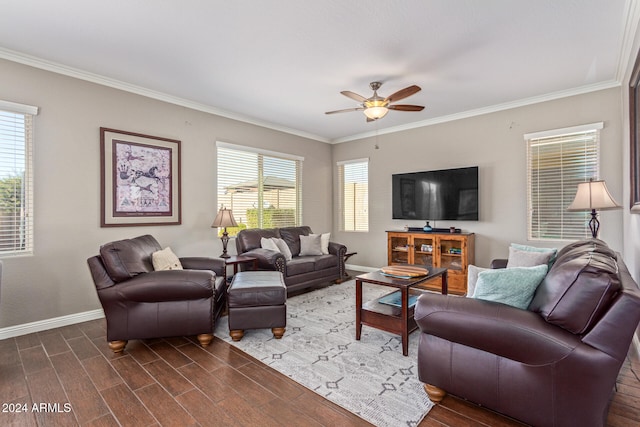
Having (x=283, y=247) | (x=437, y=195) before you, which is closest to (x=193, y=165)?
(x=283, y=247)

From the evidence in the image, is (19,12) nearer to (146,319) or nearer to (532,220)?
(146,319)

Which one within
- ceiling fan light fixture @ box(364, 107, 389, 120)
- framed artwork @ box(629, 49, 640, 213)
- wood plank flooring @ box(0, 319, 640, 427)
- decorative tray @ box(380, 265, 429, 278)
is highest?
ceiling fan light fixture @ box(364, 107, 389, 120)

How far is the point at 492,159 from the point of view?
188 inches

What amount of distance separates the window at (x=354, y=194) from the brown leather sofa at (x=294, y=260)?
1.32 m

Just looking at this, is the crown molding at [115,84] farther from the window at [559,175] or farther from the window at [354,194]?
the window at [559,175]

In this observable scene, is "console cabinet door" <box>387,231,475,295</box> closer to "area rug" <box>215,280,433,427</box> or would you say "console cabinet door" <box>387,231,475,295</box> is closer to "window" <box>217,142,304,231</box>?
"area rug" <box>215,280,433,427</box>

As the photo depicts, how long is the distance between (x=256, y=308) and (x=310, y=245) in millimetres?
2333

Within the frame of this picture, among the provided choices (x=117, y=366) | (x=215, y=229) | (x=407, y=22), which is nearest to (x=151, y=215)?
(x=215, y=229)

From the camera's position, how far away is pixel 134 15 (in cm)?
251

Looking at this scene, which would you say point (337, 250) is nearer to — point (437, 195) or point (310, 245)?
point (310, 245)

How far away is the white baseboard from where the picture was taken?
3061 mm

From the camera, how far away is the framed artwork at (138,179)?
12.2 feet

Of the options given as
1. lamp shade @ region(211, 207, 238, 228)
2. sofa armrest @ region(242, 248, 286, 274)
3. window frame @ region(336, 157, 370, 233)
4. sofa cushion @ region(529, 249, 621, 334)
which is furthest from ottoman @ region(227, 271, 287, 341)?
window frame @ region(336, 157, 370, 233)

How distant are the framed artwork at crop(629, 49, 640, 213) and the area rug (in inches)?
96.9
